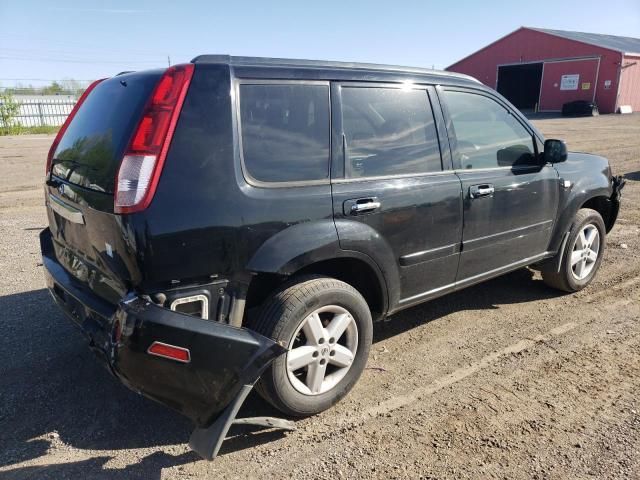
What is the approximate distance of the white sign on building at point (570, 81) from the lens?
3606cm

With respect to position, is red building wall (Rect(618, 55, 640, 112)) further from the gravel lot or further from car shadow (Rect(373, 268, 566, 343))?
the gravel lot

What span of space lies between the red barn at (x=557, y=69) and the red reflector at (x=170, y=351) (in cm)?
3970

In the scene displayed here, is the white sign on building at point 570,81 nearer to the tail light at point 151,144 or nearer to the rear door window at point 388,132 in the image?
the rear door window at point 388,132

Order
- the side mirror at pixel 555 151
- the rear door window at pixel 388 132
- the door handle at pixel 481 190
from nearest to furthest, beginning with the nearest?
the rear door window at pixel 388 132
the door handle at pixel 481 190
the side mirror at pixel 555 151

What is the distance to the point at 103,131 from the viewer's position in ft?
8.76

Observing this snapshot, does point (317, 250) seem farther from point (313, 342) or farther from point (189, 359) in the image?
A: point (189, 359)

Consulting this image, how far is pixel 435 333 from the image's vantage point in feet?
12.8

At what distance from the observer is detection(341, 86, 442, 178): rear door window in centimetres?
298

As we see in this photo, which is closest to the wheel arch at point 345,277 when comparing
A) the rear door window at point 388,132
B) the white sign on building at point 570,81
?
the rear door window at point 388,132

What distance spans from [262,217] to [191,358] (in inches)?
30.1

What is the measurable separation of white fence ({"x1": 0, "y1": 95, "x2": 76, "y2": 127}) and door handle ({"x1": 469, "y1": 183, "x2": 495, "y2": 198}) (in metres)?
27.5

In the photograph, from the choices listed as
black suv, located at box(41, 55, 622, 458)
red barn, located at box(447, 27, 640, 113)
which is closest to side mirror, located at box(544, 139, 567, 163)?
black suv, located at box(41, 55, 622, 458)

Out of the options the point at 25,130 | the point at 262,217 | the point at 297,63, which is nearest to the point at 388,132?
the point at 297,63

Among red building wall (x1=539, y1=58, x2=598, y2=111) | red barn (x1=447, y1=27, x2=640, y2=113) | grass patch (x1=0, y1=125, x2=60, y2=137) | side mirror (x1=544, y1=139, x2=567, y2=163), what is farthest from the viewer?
red building wall (x1=539, y1=58, x2=598, y2=111)
